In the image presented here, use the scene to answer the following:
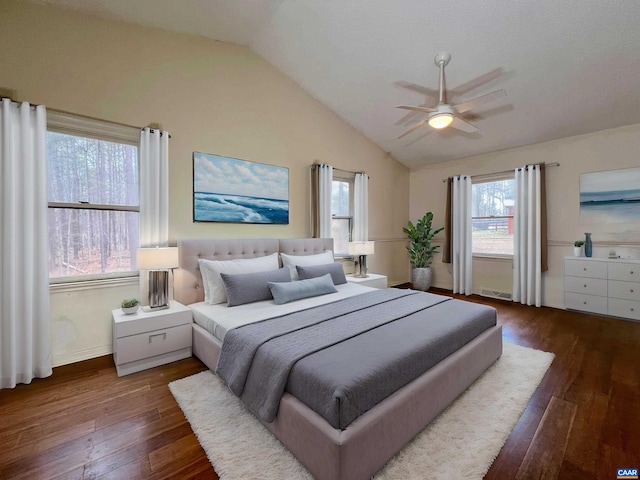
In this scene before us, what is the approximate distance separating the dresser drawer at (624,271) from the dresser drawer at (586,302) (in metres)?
0.35

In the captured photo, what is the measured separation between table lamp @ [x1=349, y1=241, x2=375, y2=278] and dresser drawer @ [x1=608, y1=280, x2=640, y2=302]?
331 centimetres

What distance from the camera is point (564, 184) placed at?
Answer: 14.6 ft

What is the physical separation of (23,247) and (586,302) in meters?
6.67

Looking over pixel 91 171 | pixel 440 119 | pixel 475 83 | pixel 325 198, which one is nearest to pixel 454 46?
pixel 475 83

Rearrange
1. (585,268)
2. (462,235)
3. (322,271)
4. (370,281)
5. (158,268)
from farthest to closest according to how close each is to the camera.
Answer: (462,235) < (370,281) < (585,268) < (322,271) < (158,268)

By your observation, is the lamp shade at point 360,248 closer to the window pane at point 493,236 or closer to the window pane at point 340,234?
the window pane at point 340,234

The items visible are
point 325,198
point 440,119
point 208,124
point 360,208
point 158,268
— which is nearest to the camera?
point 158,268

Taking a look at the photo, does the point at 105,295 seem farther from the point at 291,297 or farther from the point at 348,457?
the point at 348,457

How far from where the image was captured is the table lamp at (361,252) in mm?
4660

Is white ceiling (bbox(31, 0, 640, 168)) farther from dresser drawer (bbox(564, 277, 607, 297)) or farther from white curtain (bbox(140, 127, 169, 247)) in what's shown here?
dresser drawer (bbox(564, 277, 607, 297))

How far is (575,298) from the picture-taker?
423 centimetres

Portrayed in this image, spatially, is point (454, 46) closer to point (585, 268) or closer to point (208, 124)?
point (208, 124)

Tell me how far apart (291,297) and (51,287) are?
7.26ft

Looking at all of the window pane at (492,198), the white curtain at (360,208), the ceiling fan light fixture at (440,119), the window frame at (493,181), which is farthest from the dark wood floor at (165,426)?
the white curtain at (360,208)
